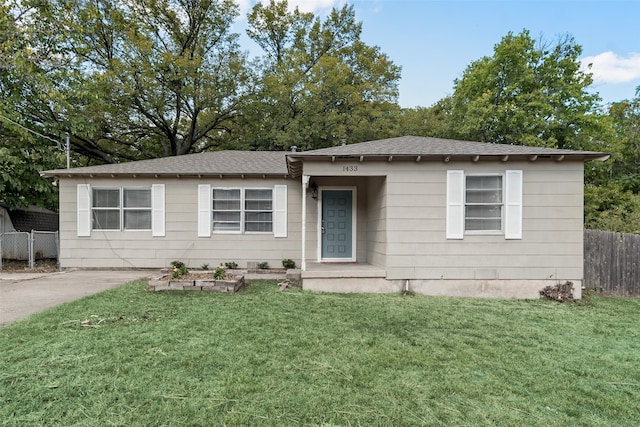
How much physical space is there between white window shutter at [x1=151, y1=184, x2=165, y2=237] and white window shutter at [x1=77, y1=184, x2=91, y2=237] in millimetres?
1624

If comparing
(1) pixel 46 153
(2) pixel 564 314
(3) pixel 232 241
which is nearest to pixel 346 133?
(3) pixel 232 241

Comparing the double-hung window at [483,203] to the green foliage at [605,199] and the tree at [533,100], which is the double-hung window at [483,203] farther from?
the tree at [533,100]

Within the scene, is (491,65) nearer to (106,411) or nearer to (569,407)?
(569,407)

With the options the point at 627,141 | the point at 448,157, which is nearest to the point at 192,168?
the point at 448,157

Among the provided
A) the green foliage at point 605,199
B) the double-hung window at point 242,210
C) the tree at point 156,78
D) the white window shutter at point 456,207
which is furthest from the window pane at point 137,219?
the green foliage at point 605,199

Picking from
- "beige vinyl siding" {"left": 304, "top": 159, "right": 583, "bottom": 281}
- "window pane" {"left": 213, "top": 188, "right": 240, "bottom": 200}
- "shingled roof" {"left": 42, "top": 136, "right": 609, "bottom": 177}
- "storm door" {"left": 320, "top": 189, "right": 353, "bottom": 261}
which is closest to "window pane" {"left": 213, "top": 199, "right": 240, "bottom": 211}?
"window pane" {"left": 213, "top": 188, "right": 240, "bottom": 200}

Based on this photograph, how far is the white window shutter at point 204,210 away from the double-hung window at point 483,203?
241 inches

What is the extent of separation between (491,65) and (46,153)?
19.8 metres

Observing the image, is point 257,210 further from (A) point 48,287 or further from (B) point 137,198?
(A) point 48,287

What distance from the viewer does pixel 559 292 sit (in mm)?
6438

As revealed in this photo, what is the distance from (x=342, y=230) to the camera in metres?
8.59

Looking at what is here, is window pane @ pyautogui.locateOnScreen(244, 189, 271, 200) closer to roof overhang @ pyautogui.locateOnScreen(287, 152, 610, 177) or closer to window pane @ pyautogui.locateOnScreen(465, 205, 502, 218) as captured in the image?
roof overhang @ pyautogui.locateOnScreen(287, 152, 610, 177)

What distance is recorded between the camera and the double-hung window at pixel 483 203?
A: 265 inches

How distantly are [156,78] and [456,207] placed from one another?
1511cm
